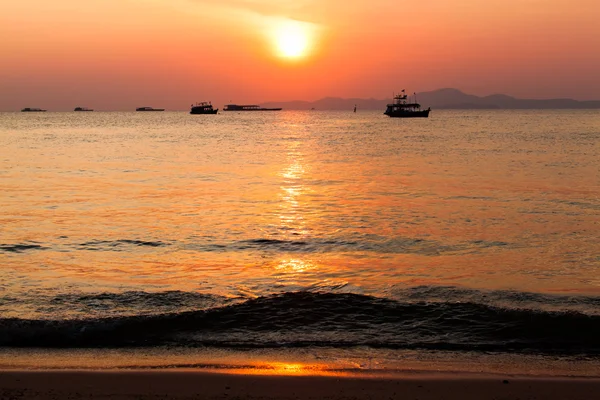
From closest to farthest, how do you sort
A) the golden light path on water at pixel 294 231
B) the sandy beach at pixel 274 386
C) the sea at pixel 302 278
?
1. the sandy beach at pixel 274 386
2. the sea at pixel 302 278
3. the golden light path on water at pixel 294 231

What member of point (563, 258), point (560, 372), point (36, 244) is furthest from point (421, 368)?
point (36, 244)

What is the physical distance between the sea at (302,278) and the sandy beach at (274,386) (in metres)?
0.57


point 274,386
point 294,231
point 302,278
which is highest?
point 274,386

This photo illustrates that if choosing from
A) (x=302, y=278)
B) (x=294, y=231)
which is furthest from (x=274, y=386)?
(x=294, y=231)

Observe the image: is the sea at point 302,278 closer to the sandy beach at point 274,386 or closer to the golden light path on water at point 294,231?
the golden light path on water at point 294,231

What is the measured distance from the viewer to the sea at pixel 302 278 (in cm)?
955

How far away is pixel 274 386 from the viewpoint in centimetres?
771

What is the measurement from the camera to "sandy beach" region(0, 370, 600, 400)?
7.42m

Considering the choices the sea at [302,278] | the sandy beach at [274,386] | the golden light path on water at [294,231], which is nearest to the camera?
the sandy beach at [274,386]

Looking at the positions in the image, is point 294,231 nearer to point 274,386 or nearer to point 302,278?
point 302,278

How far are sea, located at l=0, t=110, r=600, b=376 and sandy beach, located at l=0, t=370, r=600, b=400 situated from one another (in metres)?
0.57

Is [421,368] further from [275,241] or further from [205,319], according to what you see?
[275,241]

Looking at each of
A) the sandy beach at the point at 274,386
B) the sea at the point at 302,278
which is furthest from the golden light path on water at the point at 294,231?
the sandy beach at the point at 274,386

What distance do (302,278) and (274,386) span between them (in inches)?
256
